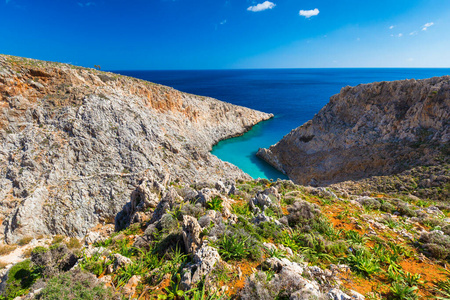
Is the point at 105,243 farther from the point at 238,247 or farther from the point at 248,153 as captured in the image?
the point at 248,153

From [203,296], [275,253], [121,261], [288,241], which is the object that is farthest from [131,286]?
[288,241]

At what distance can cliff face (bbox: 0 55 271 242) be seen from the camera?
17.6 metres

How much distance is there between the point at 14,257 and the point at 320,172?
31.5 metres

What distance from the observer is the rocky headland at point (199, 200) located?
5.06 m

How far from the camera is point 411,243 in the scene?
6.96 m

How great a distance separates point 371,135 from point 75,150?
35172 mm

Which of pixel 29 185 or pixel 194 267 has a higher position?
pixel 194 267

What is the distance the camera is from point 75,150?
21.2 meters

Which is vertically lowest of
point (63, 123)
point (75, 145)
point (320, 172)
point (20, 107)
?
point (320, 172)

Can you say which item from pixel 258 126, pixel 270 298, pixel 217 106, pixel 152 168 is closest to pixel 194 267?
pixel 270 298

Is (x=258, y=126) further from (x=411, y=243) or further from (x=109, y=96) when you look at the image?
(x=411, y=243)

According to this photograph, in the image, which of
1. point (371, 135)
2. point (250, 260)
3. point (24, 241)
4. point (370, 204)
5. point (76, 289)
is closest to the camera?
point (76, 289)

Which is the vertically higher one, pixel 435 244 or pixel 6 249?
pixel 435 244

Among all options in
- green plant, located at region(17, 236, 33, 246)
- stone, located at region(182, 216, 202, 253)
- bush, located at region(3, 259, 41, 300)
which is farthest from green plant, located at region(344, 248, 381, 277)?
green plant, located at region(17, 236, 33, 246)
